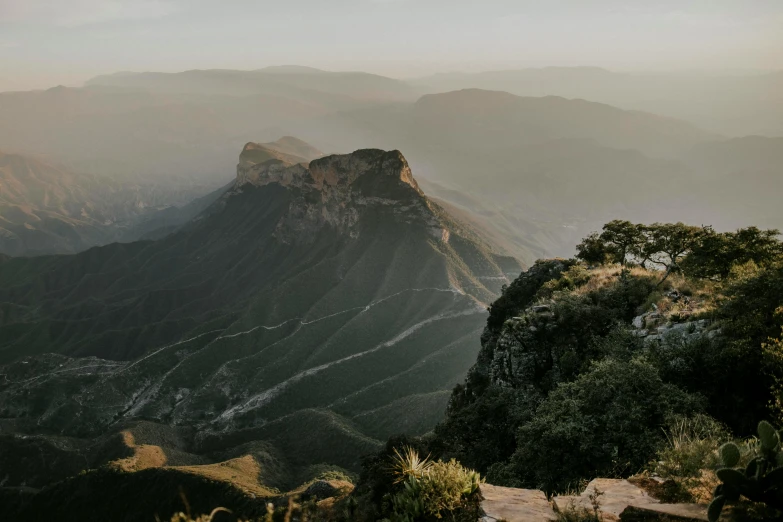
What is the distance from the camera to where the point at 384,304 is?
424ft

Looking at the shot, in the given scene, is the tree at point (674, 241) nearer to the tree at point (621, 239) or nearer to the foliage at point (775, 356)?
the tree at point (621, 239)

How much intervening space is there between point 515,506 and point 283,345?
11640 cm

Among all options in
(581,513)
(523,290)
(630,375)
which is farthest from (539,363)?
(581,513)

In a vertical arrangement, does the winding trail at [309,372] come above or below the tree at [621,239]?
below

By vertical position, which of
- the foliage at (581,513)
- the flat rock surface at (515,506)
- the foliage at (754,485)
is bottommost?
the flat rock surface at (515,506)

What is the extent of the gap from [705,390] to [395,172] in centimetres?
13267

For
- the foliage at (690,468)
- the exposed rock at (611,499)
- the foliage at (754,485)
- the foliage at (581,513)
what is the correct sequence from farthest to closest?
the foliage at (690,468)
the exposed rock at (611,499)
the foliage at (581,513)
the foliage at (754,485)

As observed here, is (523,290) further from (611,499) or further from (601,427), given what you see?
(611,499)

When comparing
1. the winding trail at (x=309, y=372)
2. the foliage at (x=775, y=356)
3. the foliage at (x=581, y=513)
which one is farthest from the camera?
the winding trail at (x=309, y=372)

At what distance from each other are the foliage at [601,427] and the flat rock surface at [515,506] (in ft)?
19.2

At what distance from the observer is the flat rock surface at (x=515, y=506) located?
35.1 ft

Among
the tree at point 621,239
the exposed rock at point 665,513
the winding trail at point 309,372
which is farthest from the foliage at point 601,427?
the winding trail at point 309,372

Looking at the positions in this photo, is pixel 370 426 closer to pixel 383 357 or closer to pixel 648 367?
pixel 383 357

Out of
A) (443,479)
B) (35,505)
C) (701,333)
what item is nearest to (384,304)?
(35,505)
